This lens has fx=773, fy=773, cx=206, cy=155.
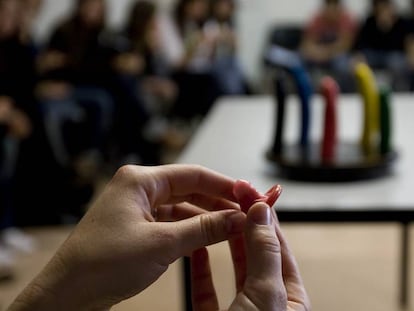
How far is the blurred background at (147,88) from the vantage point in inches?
115

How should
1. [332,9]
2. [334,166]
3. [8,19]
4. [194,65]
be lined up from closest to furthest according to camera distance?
[334,166]
[8,19]
[194,65]
[332,9]

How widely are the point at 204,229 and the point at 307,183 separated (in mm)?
864

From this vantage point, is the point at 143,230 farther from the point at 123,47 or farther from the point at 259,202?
the point at 123,47

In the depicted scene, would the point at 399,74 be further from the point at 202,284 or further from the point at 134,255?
the point at 134,255

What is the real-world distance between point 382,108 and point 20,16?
2263 millimetres

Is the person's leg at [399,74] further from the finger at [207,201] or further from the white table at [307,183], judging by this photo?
the finger at [207,201]

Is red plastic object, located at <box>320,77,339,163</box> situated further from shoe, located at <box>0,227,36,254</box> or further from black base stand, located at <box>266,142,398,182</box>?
shoe, located at <box>0,227,36,254</box>

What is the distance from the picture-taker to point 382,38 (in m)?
5.08

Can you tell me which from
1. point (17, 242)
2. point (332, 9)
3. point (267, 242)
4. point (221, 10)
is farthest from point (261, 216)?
point (332, 9)

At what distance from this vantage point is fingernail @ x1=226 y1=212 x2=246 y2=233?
760 mm

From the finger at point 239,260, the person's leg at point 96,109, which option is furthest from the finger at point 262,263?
the person's leg at point 96,109

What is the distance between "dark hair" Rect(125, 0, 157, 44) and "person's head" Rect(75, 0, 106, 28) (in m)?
0.27

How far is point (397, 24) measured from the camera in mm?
5109

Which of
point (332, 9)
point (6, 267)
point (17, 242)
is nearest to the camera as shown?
point (6, 267)
